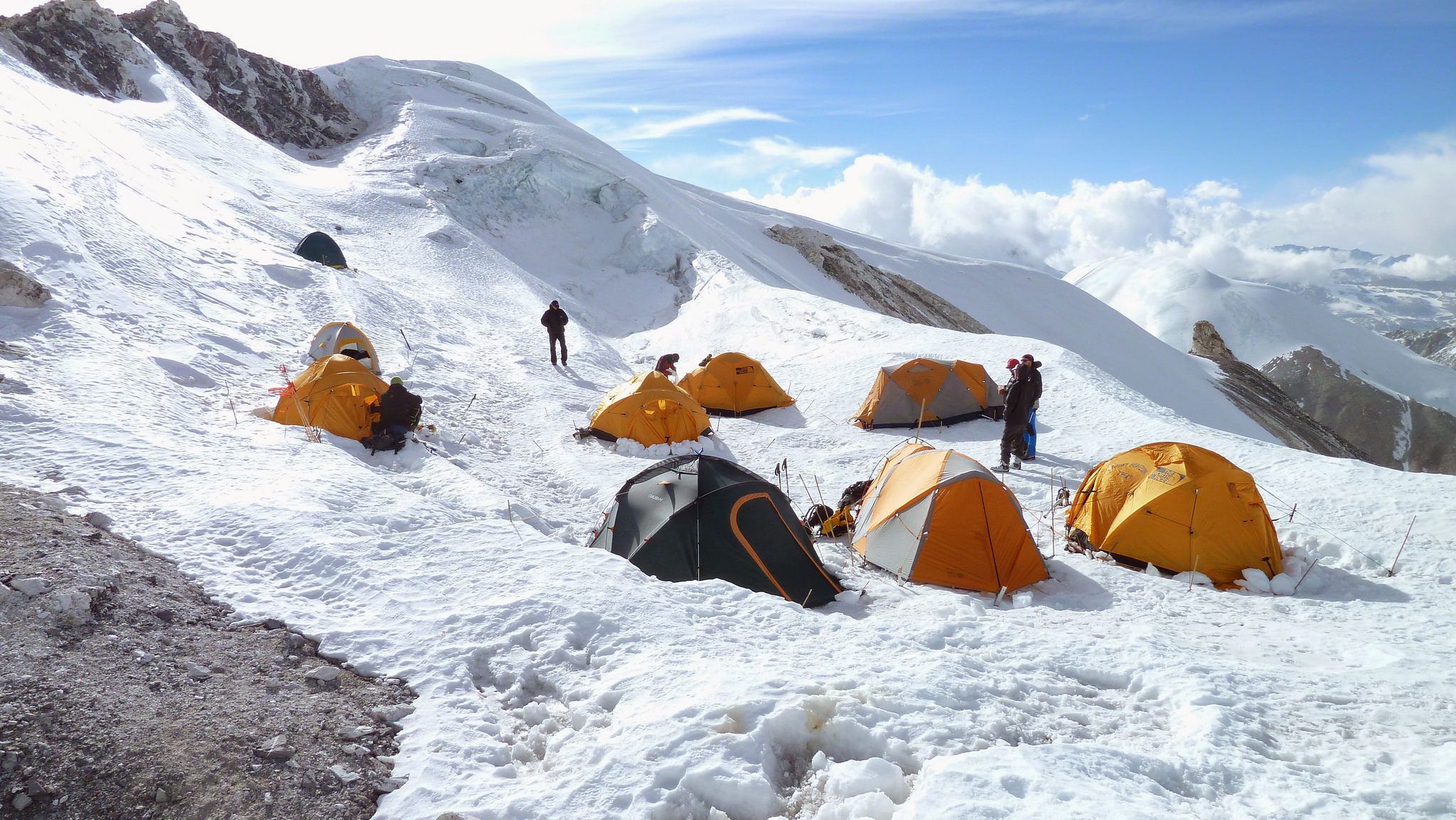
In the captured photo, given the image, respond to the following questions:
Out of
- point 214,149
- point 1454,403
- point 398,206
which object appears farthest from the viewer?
point 1454,403

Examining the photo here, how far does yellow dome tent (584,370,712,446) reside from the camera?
14.8 m

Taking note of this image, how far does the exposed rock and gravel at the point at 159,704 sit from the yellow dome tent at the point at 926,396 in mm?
13514

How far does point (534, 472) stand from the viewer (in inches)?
502

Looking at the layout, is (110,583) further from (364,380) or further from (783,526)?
(364,380)

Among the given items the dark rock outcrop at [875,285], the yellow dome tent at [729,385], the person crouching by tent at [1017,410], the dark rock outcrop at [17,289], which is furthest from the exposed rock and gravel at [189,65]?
the person crouching by tent at [1017,410]

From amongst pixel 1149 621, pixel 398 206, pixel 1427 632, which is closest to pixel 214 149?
pixel 398 206

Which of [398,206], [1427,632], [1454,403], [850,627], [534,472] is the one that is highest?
[1454,403]

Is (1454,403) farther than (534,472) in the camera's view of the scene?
Yes

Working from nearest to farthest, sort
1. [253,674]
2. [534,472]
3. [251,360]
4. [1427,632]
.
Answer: [253,674] → [1427,632] → [534,472] → [251,360]

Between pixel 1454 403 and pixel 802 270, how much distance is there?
597 feet

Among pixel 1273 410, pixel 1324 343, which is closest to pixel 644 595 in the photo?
pixel 1273 410

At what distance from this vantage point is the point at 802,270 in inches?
1730

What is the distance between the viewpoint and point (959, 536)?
9.20 metres

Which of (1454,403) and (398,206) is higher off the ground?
(1454,403)
